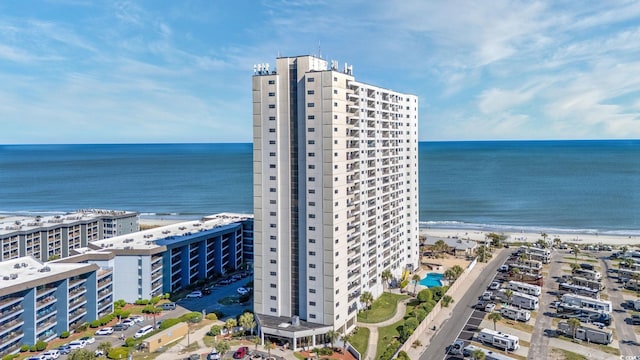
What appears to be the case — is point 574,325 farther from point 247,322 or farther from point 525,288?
point 247,322

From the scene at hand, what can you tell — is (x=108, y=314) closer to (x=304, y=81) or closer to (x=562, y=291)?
(x=304, y=81)

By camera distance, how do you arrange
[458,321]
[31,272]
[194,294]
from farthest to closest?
[194,294]
[458,321]
[31,272]

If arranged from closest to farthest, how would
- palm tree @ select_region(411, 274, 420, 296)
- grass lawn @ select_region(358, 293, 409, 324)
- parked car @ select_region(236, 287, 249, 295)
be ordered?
grass lawn @ select_region(358, 293, 409, 324), parked car @ select_region(236, 287, 249, 295), palm tree @ select_region(411, 274, 420, 296)

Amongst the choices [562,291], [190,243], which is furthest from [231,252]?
[562,291]

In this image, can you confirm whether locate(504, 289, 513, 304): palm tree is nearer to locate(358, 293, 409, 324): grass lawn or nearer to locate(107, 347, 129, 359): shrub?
locate(358, 293, 409, 324): grass lawn

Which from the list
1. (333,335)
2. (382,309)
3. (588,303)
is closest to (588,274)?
(588,303)

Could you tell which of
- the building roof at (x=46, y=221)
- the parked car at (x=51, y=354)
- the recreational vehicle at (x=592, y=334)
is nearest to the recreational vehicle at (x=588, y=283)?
the recreational vehicle at (x=592, y=334)

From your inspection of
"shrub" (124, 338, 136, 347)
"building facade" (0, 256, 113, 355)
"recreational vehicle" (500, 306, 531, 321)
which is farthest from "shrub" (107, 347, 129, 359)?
"recreational vehicle" (500, 306, 531, 321)
